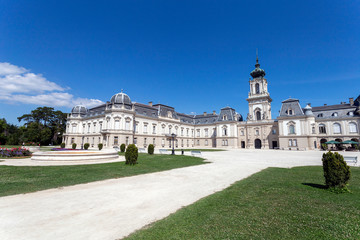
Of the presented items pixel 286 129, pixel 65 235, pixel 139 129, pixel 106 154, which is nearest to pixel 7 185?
pixel 65 235

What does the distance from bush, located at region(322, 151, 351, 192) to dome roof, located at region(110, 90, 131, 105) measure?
124 ft

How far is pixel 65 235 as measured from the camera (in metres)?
3.33

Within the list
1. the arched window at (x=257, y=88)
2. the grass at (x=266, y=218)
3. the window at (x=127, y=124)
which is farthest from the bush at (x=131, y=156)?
the arched window at (x=257, y=88)

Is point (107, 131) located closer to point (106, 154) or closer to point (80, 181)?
point (106, 154)

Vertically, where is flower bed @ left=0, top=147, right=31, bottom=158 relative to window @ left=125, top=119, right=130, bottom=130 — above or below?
below

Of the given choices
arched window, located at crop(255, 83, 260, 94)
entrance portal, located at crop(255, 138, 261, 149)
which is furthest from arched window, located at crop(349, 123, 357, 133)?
arched window, located at crop(255, 83, 260, 94)

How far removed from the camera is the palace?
3825cm

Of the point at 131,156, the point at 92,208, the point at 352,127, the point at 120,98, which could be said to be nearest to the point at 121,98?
the point at 120,98

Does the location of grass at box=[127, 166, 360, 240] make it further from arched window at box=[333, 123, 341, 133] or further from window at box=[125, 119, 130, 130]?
arched window at box=[333, 123, 341, 133]

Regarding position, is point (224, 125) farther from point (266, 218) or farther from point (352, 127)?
point (266, 218)

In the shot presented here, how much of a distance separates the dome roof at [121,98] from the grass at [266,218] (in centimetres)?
3678

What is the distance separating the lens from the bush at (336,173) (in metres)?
6.04

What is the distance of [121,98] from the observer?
39.2 m

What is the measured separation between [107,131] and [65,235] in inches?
1447
